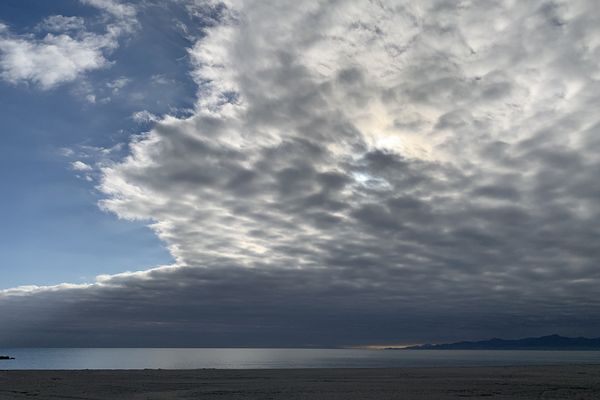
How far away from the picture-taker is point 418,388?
1693 inches

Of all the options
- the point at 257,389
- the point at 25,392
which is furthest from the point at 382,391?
the point at 25,392

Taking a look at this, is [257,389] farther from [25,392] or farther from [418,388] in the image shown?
[25,392]

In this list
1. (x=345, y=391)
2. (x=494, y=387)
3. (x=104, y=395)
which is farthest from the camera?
(x=494, y=387)

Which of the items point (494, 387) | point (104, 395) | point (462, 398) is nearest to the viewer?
point (462, 398)

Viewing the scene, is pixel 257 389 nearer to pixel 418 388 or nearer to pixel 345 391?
pixel 345 391

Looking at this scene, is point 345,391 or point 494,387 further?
point 494,387

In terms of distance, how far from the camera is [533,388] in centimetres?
4275

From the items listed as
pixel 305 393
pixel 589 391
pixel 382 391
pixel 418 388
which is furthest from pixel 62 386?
pixel 589 391

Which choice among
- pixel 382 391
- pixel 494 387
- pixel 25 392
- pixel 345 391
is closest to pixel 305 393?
pixel 345 391

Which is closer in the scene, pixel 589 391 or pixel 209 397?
pixel 209 397

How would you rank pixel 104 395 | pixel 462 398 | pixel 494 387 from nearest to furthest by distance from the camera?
1. pixel 462 398
2. pixel 104 395
3. pixel 494 387

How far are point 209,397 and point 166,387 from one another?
9690 millimetres

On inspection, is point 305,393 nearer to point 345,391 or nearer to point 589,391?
point 345,391

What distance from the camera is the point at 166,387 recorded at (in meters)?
44.7
